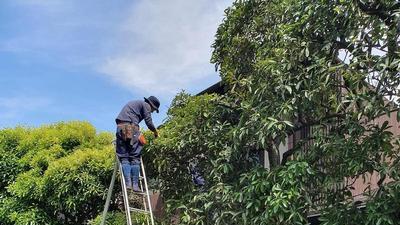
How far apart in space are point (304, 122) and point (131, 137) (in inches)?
103

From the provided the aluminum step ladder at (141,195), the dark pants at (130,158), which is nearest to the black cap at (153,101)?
the dark pants at (130,158)

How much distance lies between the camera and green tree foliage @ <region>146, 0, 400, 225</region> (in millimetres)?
5961

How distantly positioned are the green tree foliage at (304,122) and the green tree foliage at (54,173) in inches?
111

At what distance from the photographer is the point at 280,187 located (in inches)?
247

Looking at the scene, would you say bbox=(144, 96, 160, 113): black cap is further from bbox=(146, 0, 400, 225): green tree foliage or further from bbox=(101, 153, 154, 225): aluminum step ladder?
bbox=(101, 153, 154, 225): aluminum step ladder

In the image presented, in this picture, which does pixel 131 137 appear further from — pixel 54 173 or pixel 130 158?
pixel 54 173

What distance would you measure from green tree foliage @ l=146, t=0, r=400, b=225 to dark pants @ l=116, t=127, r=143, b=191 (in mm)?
624

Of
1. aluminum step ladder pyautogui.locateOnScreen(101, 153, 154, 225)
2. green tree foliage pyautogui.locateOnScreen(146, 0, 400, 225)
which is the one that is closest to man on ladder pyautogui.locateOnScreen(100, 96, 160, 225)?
aluminum step ladder pyautogui.locateOnScreen(101, 153, 154, 225)

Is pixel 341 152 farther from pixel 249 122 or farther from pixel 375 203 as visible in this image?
pixel 249 122

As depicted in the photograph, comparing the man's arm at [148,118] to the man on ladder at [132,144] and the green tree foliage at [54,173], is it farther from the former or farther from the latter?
the green tree foliage at [54,173]

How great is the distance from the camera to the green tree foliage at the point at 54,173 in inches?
420

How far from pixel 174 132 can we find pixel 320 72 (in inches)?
112

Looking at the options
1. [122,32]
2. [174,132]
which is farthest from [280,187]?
[122,32]

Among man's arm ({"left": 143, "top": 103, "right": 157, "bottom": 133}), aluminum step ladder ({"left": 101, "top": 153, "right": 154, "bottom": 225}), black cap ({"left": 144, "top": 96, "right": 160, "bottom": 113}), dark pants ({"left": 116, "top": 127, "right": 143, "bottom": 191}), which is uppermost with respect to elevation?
black cap ({"left": 144, "top": 96, "right": 160, "bottom": 113})
